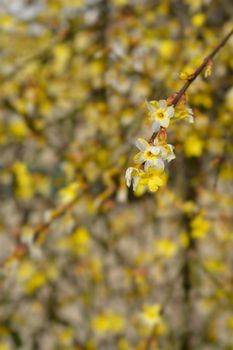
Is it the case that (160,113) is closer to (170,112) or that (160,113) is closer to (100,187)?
(170,112)

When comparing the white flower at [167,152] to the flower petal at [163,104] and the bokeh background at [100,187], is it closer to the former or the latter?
the flower petal at [163,104]

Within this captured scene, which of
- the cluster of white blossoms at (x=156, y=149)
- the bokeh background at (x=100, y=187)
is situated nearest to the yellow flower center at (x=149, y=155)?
the cluster of white blossoms at (x=156, y=149)

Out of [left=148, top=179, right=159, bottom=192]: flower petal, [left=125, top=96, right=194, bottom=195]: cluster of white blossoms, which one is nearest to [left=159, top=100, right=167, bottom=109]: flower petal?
[left=125, top=96, right=194, bottom=195]: cluster of white blossoms

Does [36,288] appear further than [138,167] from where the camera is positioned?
Yes

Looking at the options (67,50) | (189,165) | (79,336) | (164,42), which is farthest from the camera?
(79,336)

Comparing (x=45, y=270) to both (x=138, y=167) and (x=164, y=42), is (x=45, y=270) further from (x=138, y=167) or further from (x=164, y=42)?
(x=138, y=167)

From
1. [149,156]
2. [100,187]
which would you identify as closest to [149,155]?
[149,156]

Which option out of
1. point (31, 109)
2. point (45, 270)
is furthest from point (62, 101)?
point (45, 270)
